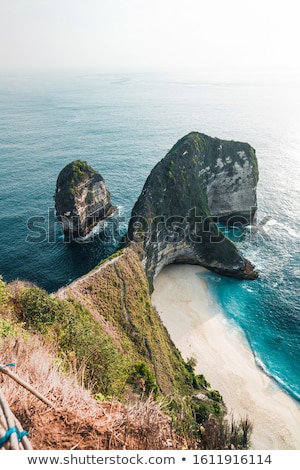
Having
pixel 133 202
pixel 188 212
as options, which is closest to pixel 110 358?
pixel 188 212

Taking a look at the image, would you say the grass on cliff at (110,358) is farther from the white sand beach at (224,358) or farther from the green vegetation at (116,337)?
the white sand beach at (224,358)

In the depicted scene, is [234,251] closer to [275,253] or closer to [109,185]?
[275,253]

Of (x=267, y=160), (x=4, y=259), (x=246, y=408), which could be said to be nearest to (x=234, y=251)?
(x=246, y=408)

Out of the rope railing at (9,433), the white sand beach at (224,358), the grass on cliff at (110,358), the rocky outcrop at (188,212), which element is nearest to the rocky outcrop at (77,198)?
the rocky outcrop at (188,212)

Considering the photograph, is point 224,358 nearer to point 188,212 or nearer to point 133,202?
point 188,212

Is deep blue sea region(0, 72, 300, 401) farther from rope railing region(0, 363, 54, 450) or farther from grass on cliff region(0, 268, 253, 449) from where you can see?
rope railing region(0, 363, 54, 450)
